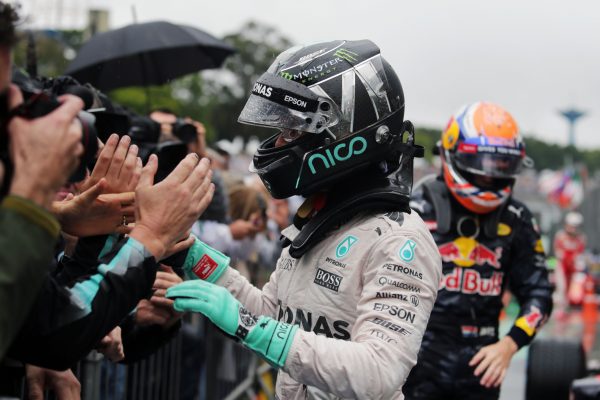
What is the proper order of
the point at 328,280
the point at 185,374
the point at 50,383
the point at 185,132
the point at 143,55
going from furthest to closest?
1. the point at 143,55
2. the point at 185,374
3. the point at 185,132
4. the point at 50,383
5. the point at 328,280

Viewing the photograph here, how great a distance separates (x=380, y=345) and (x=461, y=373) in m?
2.24

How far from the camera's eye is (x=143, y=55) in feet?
23.4

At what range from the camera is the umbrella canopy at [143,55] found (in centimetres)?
682

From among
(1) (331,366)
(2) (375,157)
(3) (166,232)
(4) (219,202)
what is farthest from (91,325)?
(4) (219,202)

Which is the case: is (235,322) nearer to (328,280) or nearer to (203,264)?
(328,280)

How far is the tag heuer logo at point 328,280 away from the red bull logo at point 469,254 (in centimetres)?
199

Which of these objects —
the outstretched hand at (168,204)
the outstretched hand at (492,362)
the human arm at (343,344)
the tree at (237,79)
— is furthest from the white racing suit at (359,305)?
the tree at (237,79)

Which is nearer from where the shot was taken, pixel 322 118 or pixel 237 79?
pixel 322 118

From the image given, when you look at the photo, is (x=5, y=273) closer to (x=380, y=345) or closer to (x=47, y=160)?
(x=47, y=160)

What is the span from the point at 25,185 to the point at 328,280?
4.18 feet

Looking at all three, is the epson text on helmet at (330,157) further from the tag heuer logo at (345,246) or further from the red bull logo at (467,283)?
the red bull logo at (467,283)

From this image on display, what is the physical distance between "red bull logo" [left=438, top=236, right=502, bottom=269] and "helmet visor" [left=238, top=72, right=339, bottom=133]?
206 cm

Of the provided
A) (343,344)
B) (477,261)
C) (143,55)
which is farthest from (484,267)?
(143,55)

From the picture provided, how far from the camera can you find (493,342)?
479 centimetres
